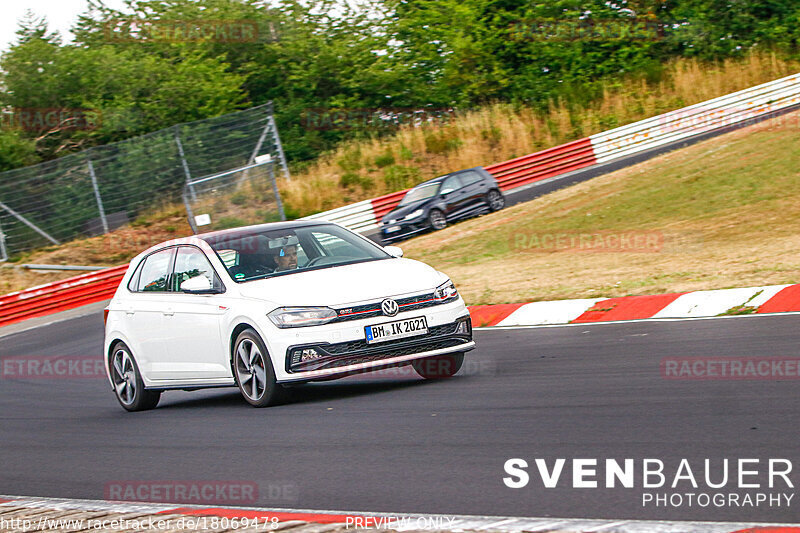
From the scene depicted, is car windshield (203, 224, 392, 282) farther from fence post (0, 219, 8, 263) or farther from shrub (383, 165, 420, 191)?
shrub (383, 165, 420, 191)

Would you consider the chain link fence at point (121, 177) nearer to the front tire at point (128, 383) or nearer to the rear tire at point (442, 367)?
the front tire at point (128, 383)

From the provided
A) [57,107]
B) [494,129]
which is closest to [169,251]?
[494,129]

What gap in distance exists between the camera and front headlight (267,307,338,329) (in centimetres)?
815

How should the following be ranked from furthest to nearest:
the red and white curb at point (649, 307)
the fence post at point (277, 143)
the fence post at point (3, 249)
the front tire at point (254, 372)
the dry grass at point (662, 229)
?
1. the fence post at point (277, 143)
2. the fence post at point (3, 249)
3. the dry grass at point (662, 229)
4. the red and white curb at point (649, 307)
5. the front tire at point (254, 372)

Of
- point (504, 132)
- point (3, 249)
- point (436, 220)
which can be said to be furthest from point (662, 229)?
point (504, 132)

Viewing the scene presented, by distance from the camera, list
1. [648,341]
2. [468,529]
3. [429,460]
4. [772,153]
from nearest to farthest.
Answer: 1. [468,529]
2. [429,460]
3. [648,341]
4. [772,153]

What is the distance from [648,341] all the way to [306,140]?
111ft

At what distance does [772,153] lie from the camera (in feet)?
73.9

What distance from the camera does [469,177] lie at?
1072 inches

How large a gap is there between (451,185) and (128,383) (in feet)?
56.8

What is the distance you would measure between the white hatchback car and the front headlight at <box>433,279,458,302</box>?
0.01 metres

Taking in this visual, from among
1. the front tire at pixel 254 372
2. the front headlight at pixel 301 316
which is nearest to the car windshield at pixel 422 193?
the front tire at pixel 254 372

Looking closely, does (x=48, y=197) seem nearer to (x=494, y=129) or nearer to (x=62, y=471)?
(x=494, y=129)

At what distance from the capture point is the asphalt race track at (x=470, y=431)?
17.0 ft
